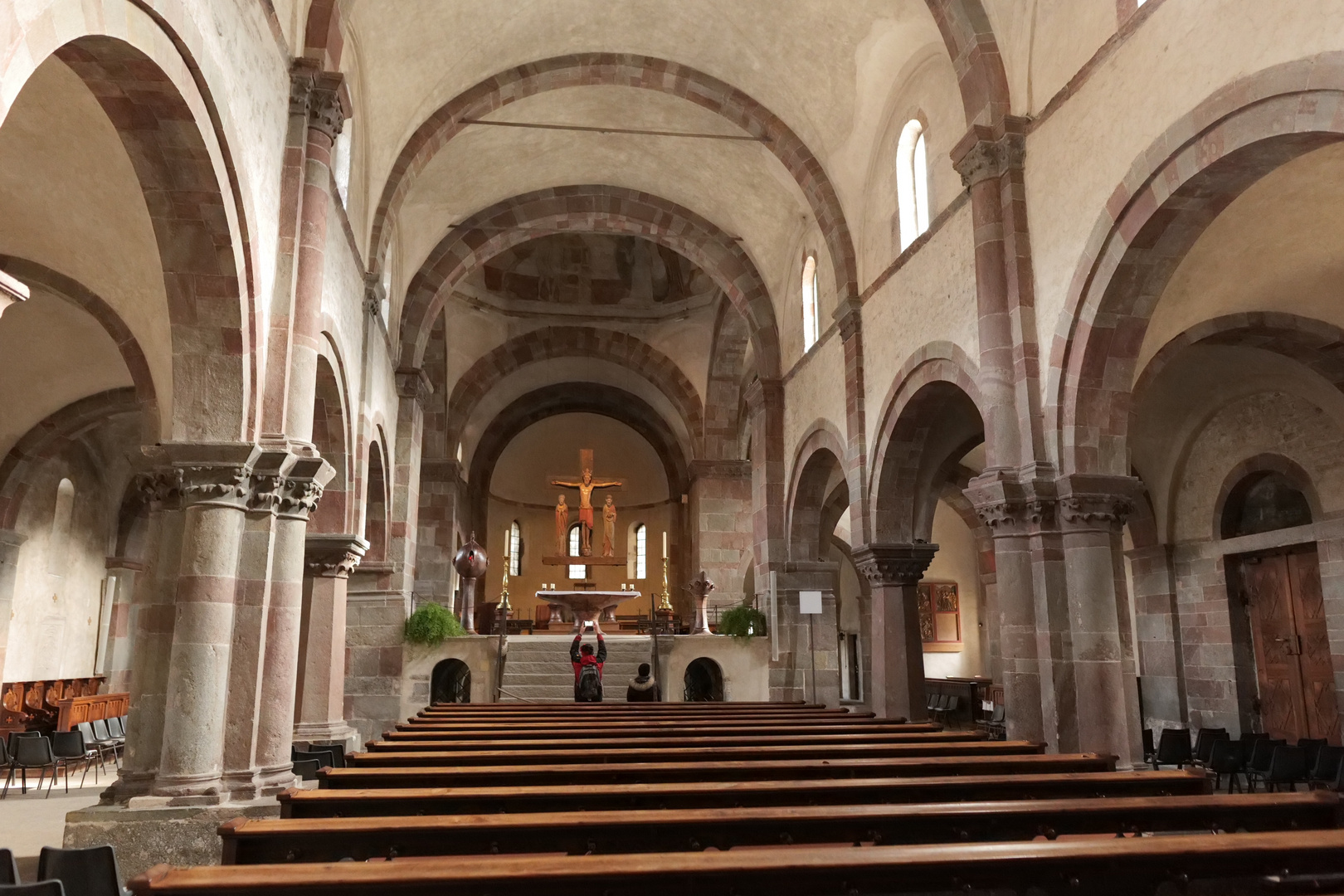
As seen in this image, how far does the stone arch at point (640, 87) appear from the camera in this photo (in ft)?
49.4

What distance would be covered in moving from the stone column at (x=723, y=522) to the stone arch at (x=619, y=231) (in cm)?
583

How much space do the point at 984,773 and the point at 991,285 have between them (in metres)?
6.00

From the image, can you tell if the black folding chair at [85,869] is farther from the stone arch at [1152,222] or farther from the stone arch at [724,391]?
the stone arch at [724,391]

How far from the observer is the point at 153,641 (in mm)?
8625

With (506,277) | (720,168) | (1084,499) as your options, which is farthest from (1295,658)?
(506,277)

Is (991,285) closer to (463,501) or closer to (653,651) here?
(653,651)

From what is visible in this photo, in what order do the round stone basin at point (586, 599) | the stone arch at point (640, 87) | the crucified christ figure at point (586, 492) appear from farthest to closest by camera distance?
the crucified christ figure at point (586, 492), the round stone basin at point (586, 599), the stone arch at point (640, 87)

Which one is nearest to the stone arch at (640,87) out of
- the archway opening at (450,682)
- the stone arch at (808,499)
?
the stone arch at (808,499)

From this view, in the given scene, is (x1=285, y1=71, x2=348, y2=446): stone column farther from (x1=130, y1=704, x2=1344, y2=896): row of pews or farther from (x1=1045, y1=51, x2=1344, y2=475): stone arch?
(x1=1045, y1=51, x2=1344, y2=475): stone arch

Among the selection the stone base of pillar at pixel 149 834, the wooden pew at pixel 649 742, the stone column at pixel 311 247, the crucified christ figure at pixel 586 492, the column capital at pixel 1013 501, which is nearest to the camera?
the wooden pew at pixel 649 742

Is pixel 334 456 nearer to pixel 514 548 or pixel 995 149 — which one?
pixel 995 149

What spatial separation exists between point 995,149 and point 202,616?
29.7ft

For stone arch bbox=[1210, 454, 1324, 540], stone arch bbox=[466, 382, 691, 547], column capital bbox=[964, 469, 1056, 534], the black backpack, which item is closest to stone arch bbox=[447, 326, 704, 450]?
stone arch bbox=[466, 382, 691, 547]

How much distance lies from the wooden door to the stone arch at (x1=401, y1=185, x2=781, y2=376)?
9.25 m
